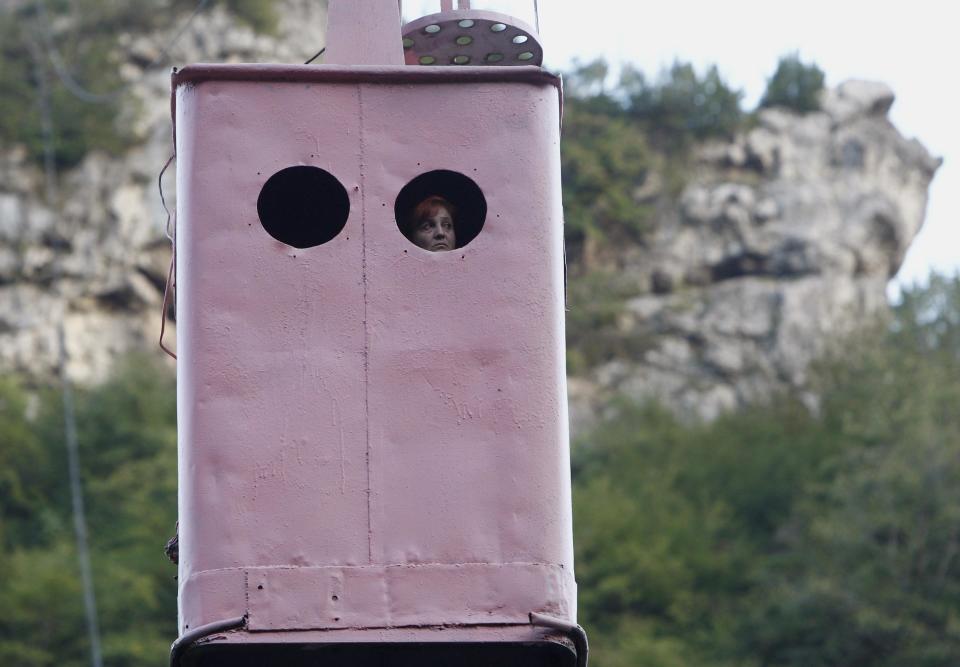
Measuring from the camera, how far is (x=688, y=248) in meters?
56.2

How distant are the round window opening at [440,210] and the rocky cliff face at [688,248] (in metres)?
44.1

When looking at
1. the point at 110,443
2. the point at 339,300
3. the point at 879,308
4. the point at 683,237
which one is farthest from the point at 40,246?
the point at 339,300

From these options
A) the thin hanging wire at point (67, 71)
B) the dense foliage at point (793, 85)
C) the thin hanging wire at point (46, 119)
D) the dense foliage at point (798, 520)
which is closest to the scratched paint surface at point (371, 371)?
the dense foliage at point (798, 520)

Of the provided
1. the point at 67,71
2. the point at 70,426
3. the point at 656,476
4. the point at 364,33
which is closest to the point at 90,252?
the point at 70,426

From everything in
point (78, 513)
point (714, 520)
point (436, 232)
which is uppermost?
point (436, 232)

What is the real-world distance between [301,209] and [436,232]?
0.80m

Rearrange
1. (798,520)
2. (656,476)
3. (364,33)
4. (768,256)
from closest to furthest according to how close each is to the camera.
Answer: (364,33), (798,520), (656,476), (768,256)

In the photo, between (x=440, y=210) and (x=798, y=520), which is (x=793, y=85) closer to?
(x=798, y=520)

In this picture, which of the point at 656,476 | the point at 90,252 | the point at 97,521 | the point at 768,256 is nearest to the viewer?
the point at 97,521

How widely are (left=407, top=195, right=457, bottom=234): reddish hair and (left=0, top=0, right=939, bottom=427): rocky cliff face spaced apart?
4432 centimetres

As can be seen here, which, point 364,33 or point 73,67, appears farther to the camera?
point 73,67

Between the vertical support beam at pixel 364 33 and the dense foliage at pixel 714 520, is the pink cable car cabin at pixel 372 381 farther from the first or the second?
the dense foliage at pixel 714 520

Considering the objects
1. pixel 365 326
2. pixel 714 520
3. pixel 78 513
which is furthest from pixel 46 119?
pixel 365 326

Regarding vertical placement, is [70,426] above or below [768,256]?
below
